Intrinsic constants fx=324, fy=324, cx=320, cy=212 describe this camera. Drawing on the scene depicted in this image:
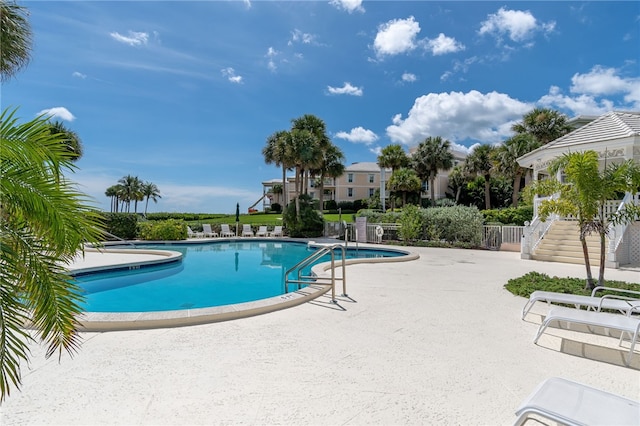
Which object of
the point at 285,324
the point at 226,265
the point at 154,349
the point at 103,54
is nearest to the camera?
the point at 154,349

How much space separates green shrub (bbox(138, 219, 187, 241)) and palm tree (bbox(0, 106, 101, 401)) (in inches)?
798

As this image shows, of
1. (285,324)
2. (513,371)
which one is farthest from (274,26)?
(513,371)

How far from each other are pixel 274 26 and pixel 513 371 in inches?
444

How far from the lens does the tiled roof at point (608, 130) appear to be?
A: 41.6 feet

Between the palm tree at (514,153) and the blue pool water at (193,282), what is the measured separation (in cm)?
1636

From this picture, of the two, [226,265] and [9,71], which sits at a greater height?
[9,71]

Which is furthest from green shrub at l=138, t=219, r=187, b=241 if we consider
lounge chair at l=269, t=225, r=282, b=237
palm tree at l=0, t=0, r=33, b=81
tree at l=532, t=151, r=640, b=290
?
tree at l=532, t=151, r=640, b=290

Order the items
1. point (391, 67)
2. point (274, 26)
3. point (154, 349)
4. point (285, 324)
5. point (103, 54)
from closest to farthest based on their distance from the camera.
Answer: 1. point (154, 349)
2. point (285, 324)
3. point (103, 54)
4. point (274, 26)
5. point (391, 67)

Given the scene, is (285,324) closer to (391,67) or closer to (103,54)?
(103,54)

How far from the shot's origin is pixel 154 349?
414 centimetres

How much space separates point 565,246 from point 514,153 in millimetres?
15086

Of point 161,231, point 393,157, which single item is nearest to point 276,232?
point 161,231

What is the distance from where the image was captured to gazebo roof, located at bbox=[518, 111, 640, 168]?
12.6 meters

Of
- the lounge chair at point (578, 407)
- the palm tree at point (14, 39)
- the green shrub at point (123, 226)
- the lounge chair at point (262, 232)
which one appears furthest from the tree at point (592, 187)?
the green shrub at point (123, 226)
